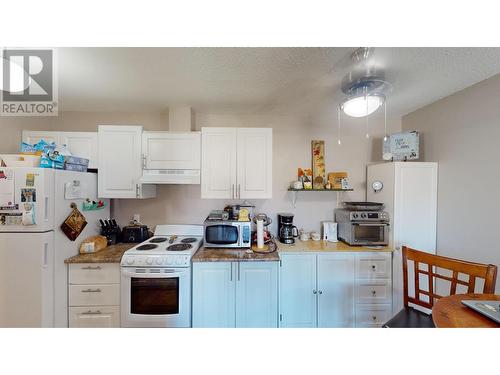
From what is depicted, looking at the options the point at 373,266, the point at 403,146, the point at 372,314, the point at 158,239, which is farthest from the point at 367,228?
the point at 158,239

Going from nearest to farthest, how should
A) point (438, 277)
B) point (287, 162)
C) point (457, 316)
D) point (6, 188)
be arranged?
point (457, 316)
point (438, 277)
point (6, 188)
point (287, 162)

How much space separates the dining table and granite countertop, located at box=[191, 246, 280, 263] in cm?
105

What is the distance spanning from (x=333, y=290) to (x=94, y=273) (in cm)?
223

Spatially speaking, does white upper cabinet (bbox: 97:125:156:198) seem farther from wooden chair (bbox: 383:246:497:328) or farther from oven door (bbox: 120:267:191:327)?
wooden chair (bbox: 383:246:497:328)

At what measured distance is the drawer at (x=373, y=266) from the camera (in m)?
1.91

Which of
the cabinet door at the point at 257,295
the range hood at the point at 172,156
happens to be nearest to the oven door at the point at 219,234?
the cabinet door at the point at 257,295

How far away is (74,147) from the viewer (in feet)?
6.50

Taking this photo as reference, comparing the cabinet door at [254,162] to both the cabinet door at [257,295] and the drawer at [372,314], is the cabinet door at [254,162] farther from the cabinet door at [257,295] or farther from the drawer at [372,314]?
the drawer at [372,314]

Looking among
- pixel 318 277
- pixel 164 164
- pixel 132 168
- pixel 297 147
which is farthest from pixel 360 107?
pixel 132 168

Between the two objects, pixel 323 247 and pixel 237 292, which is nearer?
pixel 237 292

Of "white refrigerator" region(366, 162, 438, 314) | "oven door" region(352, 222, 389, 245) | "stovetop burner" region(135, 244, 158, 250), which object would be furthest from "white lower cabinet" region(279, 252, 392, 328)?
"stovetop burner" region(135, 244, 158, 250)

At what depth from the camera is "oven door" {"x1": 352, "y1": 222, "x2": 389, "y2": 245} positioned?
200cm

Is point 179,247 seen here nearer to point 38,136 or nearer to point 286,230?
point 286,230

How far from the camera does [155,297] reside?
5.49ft
